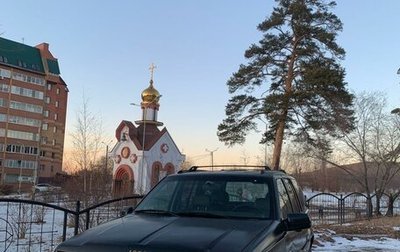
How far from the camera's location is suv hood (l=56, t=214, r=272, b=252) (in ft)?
12.9

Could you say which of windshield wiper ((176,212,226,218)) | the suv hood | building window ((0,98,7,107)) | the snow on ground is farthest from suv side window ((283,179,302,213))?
building window ((0,98,7,107))

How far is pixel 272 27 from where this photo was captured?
1282 inches

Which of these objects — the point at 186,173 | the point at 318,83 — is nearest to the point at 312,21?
the point at 318,83

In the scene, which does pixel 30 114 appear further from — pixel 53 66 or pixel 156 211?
pixel 156 211

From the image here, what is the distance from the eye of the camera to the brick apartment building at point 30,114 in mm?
93938

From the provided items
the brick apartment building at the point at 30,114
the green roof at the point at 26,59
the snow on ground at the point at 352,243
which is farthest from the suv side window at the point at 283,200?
the green roof at the point at 26,59

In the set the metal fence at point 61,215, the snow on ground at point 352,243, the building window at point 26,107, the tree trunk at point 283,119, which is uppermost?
the building window at point 26,107

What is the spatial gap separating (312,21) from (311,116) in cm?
663

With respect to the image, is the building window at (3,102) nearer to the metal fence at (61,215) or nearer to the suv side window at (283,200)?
the metal fence at (61,215)

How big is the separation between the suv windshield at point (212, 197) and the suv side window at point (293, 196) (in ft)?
Result: 2.57

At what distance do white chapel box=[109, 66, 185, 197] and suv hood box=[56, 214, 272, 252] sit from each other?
46.2 m

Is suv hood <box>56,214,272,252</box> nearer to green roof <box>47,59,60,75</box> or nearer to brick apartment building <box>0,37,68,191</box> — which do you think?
brick apartment building <box>0,37,68,191</box>

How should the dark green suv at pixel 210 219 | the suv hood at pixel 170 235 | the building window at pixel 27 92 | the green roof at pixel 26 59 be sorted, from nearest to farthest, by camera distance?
1. the suv hood at pixel 170 235
2. the dark green suv at pixel 210 219
3. the green roof at pixel 26 59
4. the building window at pixel 27 92

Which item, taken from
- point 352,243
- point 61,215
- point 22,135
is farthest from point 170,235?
point 22,135
